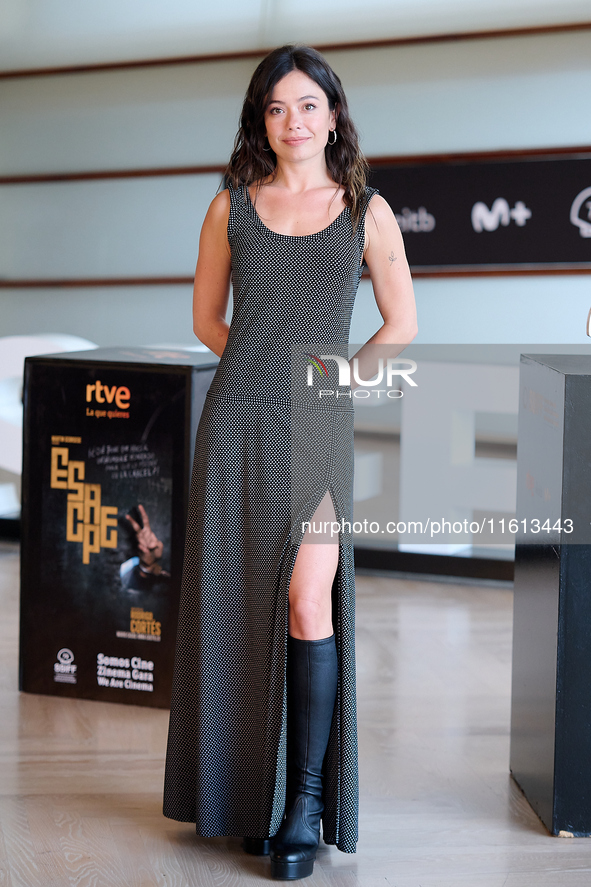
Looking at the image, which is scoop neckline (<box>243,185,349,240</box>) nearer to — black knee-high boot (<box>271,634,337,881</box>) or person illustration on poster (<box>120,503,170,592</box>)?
black knee-high boot (<box>271,634,337,881</box>)

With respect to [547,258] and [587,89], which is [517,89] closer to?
[587,89]

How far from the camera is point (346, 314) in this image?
1676 millimetres

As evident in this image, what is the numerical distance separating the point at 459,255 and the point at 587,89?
0.81m

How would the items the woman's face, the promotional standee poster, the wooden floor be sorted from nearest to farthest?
the woman's face
the wooden floor
the promotional standee poster

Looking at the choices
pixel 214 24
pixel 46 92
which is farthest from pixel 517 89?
pixel 46 92

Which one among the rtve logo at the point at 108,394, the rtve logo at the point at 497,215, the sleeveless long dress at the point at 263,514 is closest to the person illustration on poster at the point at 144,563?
the rtve logo at the point at 108,394

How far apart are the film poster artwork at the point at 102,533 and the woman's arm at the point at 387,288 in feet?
3.13

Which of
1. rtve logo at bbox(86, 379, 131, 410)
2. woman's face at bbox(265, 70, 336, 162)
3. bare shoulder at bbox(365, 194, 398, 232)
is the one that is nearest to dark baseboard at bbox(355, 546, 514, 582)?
rtve logo at bbox(86, 379, 131, 410)

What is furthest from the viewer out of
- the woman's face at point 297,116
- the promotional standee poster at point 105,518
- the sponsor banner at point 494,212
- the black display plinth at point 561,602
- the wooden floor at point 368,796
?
the sponsor banner at point 494,212

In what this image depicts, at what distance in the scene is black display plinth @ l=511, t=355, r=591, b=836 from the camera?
1842mm

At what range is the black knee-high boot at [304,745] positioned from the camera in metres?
1.66

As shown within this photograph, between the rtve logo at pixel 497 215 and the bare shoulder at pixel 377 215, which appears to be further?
the rtve logo at pixel 497 215

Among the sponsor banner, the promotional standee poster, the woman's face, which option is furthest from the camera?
the sponsor banner

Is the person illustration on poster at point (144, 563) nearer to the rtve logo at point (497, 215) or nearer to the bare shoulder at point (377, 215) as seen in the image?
the bare shoulder at point (377, 215)
